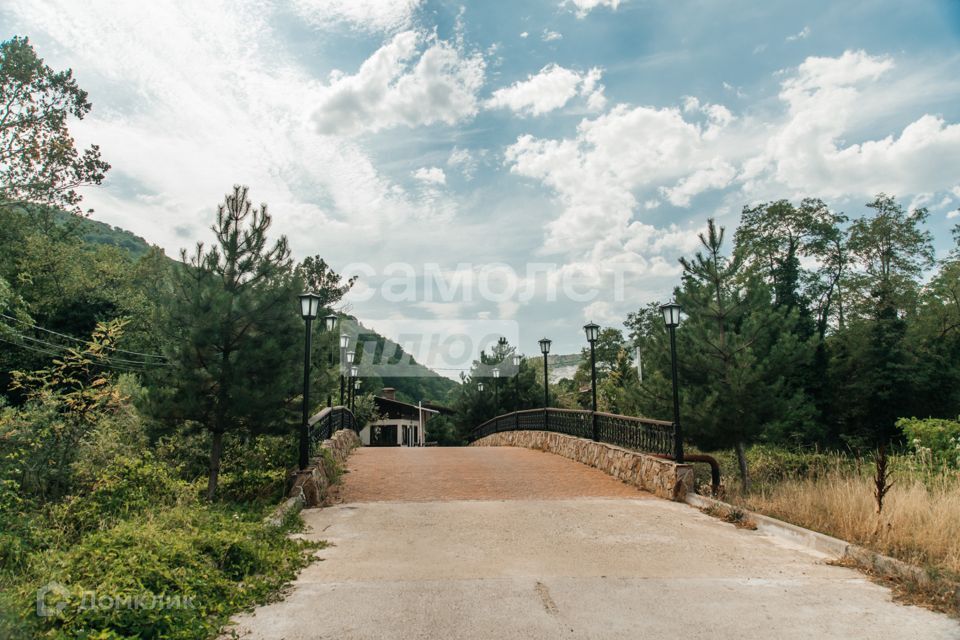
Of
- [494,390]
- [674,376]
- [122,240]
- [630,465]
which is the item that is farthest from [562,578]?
[122,240]

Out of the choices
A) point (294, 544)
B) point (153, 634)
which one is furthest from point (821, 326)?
point (153, 634)

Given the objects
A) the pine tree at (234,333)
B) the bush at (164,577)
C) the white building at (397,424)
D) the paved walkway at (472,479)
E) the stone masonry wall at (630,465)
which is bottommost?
the white building at (397,424)

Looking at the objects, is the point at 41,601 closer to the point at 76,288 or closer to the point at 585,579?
the point at 585,579

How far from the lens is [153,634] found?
370cm

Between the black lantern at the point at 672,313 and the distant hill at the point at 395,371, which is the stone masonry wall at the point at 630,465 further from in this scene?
the distant hill at the point at 395,371

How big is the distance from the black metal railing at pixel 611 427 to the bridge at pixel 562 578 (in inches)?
34.0

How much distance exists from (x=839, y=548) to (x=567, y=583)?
303 centimetres

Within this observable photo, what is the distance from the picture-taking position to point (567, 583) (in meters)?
5.14

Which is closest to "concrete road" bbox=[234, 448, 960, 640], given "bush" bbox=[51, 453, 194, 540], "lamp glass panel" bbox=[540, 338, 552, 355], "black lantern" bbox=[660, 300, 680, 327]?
"bush" bbox=[51, 453, 194, 540]

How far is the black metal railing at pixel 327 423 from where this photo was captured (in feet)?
40.0

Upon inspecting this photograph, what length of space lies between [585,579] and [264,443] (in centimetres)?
913

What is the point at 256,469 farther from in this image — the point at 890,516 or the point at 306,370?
the point at 890,516

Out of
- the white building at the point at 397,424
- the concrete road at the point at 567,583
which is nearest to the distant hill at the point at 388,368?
the white building at the point at 397,424

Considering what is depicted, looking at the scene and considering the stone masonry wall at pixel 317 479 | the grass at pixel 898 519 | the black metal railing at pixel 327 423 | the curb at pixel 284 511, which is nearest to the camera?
the grass at pixel 898 519
